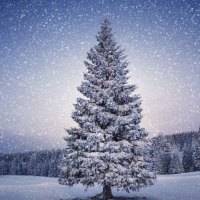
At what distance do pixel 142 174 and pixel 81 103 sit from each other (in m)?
6.43

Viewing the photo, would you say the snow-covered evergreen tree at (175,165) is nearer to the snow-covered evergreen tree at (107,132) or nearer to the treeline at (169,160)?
the treeline at (169,160)

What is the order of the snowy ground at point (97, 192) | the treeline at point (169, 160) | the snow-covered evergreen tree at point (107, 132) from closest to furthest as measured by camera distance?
1. the snow-covered evergreen tree at point (107, 132)
2. the snowy ground at point (97, 192)
3. the treeline at point (169, 160)

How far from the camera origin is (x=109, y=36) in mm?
22094

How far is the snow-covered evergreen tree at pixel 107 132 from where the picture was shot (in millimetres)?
18641

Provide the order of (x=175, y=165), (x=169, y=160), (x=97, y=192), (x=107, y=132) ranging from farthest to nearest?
1. (x=169, y=160)
2. (x=175, y=165)
3. (x=97, y=192)
4. (x=107, y=132)

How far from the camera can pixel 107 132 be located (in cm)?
1956

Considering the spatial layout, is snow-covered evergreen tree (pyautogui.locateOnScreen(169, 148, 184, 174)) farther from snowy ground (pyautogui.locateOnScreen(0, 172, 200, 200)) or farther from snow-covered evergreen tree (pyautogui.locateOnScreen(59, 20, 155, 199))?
snow-covered evergreen tree (pyautogui.locateOnScreen(59, 20, 155, 199))

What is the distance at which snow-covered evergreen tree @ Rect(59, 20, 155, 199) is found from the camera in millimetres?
18641

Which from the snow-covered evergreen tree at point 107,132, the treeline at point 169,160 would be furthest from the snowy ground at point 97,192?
the treeline at point 169,160

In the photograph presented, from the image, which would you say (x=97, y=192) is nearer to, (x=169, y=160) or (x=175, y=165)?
(x=175, y=165)

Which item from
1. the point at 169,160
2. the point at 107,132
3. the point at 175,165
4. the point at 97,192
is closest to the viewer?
the point at 107,132

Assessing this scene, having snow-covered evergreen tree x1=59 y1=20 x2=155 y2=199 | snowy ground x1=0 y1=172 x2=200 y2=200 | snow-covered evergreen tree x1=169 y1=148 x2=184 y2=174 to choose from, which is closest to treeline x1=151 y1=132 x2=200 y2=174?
snow-covered evergreen tree x1=169 y1=148 x2=184 y2=174

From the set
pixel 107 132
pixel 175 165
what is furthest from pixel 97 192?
pixel 175 165

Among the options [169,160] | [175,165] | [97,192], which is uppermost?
[169,160]
